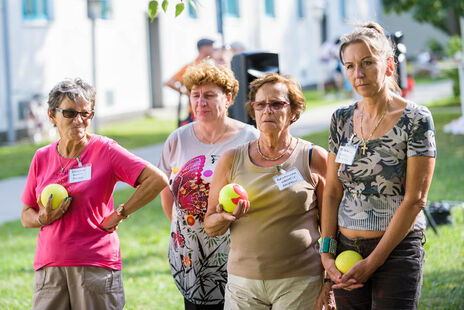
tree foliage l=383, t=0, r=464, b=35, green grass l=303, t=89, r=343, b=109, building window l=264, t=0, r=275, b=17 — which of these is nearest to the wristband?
green grass l=303, t=89, r=343, b=109

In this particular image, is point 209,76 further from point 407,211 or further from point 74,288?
point 407,211

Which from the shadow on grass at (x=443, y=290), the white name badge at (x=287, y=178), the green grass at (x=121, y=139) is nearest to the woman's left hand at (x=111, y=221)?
the white name badge at (x=287, y=178)

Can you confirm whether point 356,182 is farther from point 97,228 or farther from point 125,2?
point 125,2

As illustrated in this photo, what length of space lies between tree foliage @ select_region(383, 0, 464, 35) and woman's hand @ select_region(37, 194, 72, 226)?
26261 mm

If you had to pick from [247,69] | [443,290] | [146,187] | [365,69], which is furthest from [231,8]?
[365,69]

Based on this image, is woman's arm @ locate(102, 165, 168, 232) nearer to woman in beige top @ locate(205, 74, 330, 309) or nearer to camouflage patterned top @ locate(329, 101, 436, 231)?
woman in beige top @ locate(205, 74, 330, 309)

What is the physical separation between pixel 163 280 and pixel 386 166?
162 inches

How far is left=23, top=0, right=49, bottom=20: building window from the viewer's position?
19.0 meters

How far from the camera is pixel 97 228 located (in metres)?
3.97

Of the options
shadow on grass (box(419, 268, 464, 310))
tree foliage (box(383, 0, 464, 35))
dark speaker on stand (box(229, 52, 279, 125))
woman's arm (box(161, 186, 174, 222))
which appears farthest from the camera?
tree foliage (box(383, 0, 464, 35))

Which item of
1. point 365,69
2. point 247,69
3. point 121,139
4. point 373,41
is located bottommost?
point 121,139

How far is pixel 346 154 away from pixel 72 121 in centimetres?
152

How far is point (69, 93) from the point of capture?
3.93 metres

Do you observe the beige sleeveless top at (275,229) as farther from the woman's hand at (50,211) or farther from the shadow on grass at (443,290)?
the shadow on grass at (443,290)
